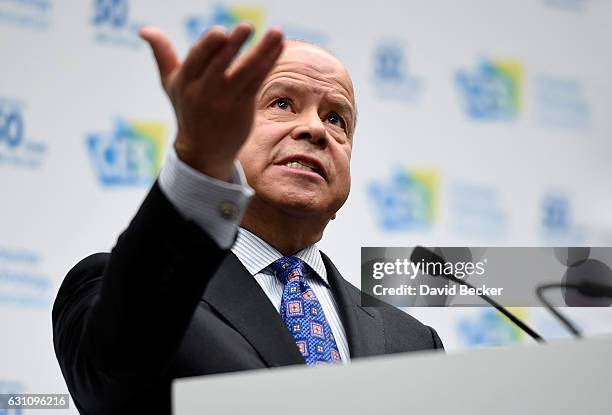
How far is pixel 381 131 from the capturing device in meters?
3.00

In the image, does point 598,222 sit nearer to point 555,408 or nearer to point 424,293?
point 424,293

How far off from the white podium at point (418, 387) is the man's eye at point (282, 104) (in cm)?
108

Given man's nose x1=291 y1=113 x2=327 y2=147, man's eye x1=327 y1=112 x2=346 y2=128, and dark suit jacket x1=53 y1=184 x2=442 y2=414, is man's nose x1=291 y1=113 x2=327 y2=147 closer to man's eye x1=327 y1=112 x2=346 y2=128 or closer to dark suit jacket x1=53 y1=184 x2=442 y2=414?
man's eye x1=327 y1=112 x2=346 y2=128

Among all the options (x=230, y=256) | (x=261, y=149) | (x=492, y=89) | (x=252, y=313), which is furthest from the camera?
(x=492, y=89)

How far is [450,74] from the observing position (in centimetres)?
317

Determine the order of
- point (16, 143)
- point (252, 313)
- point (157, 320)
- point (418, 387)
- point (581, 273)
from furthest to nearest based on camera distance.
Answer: point (581, 273), point (16, 143), point (252, 313), point (157, 320), point (418, 387)

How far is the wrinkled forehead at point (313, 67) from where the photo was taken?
1885 mm

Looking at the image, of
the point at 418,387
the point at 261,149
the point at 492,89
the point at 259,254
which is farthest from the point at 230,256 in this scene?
the point at 492,89

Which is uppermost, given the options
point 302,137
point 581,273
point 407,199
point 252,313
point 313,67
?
point 313,67

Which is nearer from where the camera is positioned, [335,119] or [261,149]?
[261,149]

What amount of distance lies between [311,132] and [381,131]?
1.23 metres

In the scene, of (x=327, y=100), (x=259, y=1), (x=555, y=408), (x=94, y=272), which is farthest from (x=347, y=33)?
(x=555, y=408)

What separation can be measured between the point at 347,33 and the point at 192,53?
7.07 ft

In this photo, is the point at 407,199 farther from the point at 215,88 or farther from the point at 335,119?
the point at 215,88
